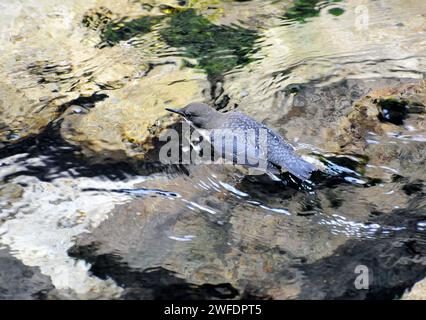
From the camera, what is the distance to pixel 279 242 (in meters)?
4.51

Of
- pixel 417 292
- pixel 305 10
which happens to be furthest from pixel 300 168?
pixel 305 10

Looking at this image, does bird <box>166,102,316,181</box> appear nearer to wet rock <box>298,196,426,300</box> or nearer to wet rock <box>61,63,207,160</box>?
wet rock <box>61,63,207,160</box>

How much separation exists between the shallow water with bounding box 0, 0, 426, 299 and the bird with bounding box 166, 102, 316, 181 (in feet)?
0.48

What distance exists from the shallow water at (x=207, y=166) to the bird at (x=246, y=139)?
0.15m

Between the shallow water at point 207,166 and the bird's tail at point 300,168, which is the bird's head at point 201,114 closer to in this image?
the shallow water at point 207,166

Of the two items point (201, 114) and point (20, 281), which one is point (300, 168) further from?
point (20, 281)

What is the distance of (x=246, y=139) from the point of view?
17.7 feet

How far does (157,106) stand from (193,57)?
1.04 m

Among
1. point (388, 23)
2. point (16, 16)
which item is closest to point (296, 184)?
point (388, 23)

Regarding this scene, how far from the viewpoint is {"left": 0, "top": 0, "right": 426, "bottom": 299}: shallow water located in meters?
4.29

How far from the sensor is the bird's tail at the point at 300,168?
511 cm

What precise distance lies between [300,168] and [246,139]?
57 cm

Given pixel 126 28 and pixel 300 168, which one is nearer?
pixel 300 168
